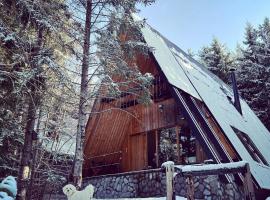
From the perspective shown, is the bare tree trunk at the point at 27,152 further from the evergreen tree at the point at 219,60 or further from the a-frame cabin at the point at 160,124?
the evergreen tree at the point at 219,60

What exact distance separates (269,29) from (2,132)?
21804 mm

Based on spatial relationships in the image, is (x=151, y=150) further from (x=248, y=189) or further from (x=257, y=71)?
Answer: (x=257, y=71)

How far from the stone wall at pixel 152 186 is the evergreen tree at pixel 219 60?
55.2ft

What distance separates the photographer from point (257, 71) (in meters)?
21.7

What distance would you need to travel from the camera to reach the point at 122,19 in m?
7.39

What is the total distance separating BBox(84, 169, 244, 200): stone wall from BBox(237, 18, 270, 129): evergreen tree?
1389cm

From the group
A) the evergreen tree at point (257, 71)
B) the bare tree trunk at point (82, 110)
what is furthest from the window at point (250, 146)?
the evergreen tree at point (257, 71)

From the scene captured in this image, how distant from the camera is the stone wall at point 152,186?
8.30m

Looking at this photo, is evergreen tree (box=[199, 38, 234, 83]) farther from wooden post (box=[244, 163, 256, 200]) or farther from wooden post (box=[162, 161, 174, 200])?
wooden post (box=[244, 163, 256, 200])

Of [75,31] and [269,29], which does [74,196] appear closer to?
[75,31]

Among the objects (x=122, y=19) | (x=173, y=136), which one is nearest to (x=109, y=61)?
(x=122, y=19)

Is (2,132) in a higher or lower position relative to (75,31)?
lower

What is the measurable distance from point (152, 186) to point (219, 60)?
1811 cm

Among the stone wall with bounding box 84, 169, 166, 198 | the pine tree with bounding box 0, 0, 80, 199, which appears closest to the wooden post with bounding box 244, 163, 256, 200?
the pine tree with bounding box 0, 0, 80, 199
